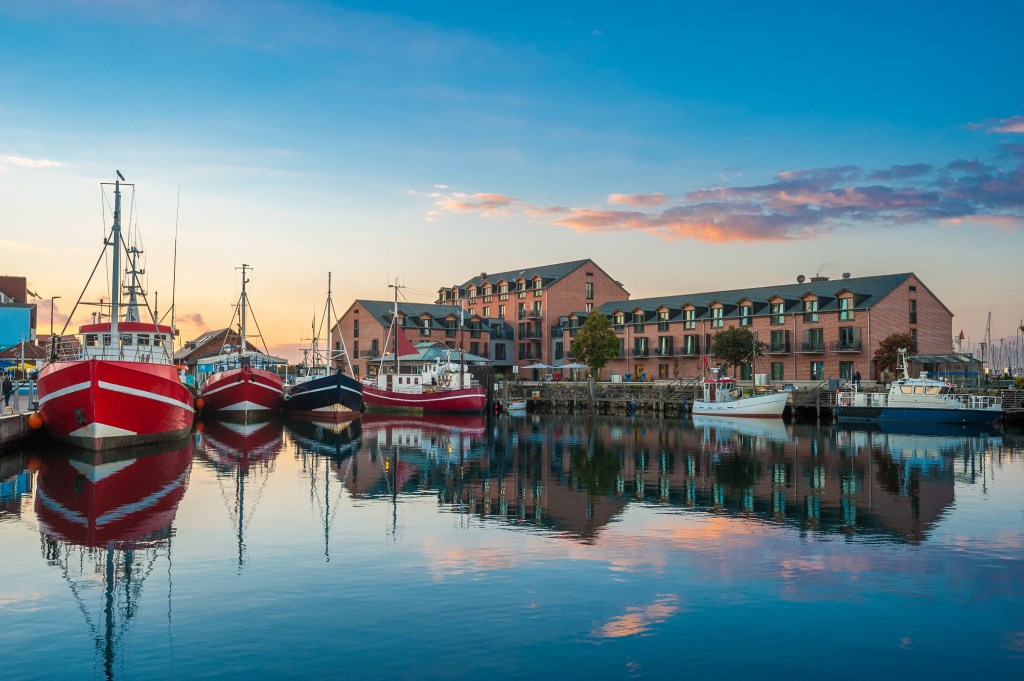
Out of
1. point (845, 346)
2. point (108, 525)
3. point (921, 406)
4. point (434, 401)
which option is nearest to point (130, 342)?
point (108, 525)

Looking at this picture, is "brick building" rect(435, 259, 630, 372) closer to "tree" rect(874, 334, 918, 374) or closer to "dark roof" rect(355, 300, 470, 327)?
"dark roof" rect(355, 300, 470, 327)

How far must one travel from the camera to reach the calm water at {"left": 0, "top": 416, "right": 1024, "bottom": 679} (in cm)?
1028

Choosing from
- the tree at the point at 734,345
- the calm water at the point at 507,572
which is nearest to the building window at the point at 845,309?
the tree at the point at 734,345

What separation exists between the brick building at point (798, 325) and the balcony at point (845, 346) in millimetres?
16

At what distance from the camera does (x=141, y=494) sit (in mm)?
22344

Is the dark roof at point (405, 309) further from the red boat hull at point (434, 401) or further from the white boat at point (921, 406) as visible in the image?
the white boat at point (921, 406)

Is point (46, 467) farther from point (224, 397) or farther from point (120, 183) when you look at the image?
point (224, 397)

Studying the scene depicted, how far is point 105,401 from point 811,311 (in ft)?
188

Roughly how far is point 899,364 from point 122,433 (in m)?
54.4

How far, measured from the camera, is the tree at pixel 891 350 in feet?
212

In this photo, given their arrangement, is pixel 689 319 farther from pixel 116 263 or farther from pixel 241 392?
pixel 116 263

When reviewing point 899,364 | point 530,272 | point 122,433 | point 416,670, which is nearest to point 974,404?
point 899,364

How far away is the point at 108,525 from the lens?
18062 millimetres

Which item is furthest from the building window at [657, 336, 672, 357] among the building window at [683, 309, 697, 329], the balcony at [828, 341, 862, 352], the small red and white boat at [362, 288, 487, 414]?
the small red and white boat at [362, 288, 487, 414]
